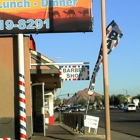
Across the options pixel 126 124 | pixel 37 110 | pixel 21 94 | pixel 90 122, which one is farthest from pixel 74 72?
pixel 126 124

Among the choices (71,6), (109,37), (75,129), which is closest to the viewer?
(109,37)

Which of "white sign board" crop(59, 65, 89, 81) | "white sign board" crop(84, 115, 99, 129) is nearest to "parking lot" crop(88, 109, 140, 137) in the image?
"white sign board" crop(84, 115, 99, 129)

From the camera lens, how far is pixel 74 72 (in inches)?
677

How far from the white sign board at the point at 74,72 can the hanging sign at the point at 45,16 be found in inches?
66.4

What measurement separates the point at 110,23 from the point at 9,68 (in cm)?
465

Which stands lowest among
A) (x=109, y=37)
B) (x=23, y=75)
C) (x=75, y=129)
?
(x=75, y=129)

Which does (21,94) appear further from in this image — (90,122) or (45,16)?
(90,122)

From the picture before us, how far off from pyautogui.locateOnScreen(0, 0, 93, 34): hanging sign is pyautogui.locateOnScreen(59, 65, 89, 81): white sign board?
1687 millimetres

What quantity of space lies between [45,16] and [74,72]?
9.02 ft

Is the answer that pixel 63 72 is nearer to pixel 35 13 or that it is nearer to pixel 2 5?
pixel 35 13

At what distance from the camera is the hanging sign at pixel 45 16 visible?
1664cm

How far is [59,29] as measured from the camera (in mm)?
16656

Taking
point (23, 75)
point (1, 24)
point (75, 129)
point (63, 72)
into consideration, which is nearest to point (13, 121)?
point (23, 75)

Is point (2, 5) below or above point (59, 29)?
above
